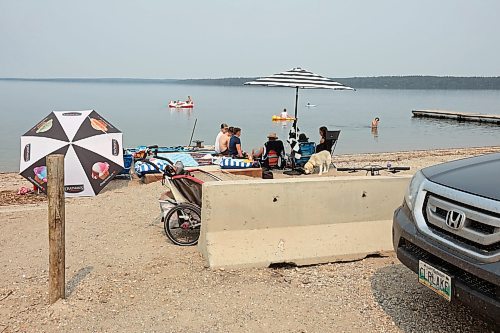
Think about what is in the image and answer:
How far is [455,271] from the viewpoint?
3.26m

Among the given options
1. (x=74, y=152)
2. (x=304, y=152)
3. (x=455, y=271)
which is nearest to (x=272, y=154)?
(x=304, y=152)

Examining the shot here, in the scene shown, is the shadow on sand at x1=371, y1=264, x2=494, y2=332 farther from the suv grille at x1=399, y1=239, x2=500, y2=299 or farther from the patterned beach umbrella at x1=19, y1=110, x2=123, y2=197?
the patterned beach umbrella at x1=19, y1=110, x2=123, y2=197

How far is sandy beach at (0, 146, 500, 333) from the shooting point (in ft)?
12.8

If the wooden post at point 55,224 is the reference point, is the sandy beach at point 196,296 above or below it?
below

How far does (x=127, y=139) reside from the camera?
30094 millimetres

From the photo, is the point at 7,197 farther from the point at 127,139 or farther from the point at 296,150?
the point at 127,139

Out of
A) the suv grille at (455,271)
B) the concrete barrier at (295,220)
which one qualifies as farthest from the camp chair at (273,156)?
the suv grille at (455,271)

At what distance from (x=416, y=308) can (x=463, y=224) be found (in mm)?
1292

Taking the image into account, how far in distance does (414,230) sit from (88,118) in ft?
25.7

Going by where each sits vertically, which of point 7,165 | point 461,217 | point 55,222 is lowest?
point 7,165

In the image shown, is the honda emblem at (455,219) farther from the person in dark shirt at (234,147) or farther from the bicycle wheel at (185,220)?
the person in dark shirt at (234,147)

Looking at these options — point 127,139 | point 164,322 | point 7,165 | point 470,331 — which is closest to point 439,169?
point 470,331

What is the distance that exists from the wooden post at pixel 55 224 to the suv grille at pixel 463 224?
293 centimetres

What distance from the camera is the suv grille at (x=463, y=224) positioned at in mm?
2973
